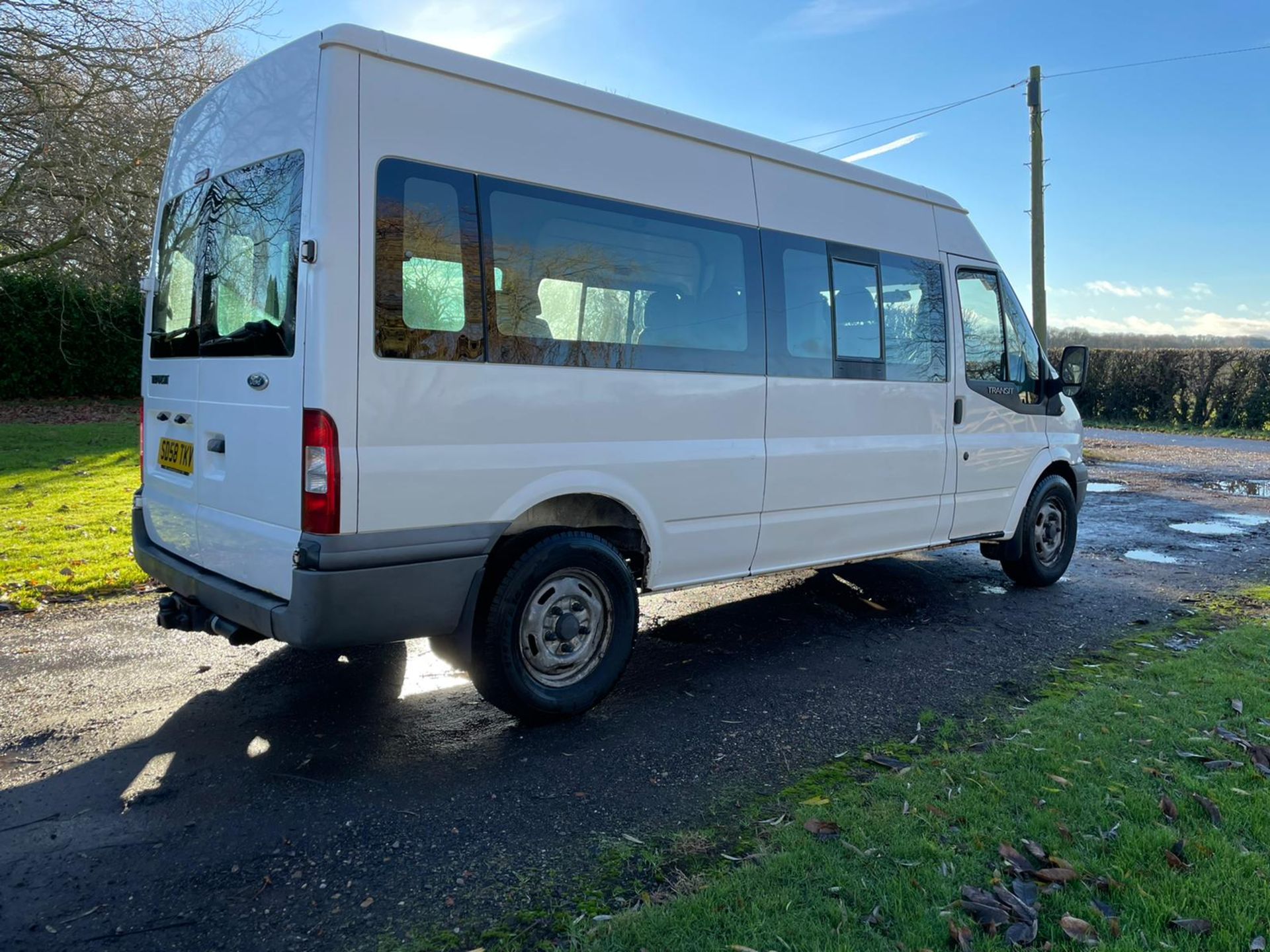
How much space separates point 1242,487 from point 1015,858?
40.8 feet

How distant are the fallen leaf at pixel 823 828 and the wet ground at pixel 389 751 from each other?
37 cm

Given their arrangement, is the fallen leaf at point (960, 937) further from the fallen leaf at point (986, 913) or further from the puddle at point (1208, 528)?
the puddle at point (1208, 528)

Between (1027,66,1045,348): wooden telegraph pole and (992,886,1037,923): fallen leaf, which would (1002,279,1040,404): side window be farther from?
(1027,66,1045,348): wooden telegraph pole

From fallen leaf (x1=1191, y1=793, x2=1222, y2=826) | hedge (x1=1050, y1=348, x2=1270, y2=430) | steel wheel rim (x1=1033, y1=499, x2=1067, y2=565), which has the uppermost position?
hedge (x1=1050, y1=348, x2=1270, y2=430)

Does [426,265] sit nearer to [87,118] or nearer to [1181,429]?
[87,118]

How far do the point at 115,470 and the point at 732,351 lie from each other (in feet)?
31.5

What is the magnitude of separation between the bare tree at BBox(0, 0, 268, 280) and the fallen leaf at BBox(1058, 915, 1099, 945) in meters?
15.9

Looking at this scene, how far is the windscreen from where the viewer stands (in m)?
3.70

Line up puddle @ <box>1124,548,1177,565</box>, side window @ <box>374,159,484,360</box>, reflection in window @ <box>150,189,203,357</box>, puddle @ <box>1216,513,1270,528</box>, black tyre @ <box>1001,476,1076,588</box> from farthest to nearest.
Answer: puddle @ <box>1216,513,1270,528</box>
puddle @ <box>1124,548,1177,565</box>
black tyre @ <box>1001,476,1076,588</box>
reflection in window @ <box>150,189,203,357</box>
side window @ <box>374,159,484,360</box>

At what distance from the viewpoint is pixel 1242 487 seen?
12.8 m

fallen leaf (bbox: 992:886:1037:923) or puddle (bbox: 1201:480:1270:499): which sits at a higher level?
puddle (bbox: 1201:480:1270:499)

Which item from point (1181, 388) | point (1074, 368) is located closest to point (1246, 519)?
point (1074, 368)

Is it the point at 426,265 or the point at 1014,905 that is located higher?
the point at 426,265

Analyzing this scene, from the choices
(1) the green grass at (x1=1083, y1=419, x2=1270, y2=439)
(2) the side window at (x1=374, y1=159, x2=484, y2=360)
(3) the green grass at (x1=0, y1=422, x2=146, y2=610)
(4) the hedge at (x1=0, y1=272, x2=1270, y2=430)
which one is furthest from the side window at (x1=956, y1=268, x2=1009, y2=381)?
(1) the green grass at (x1=1083, y1=419, x2=1270, y2=439)
